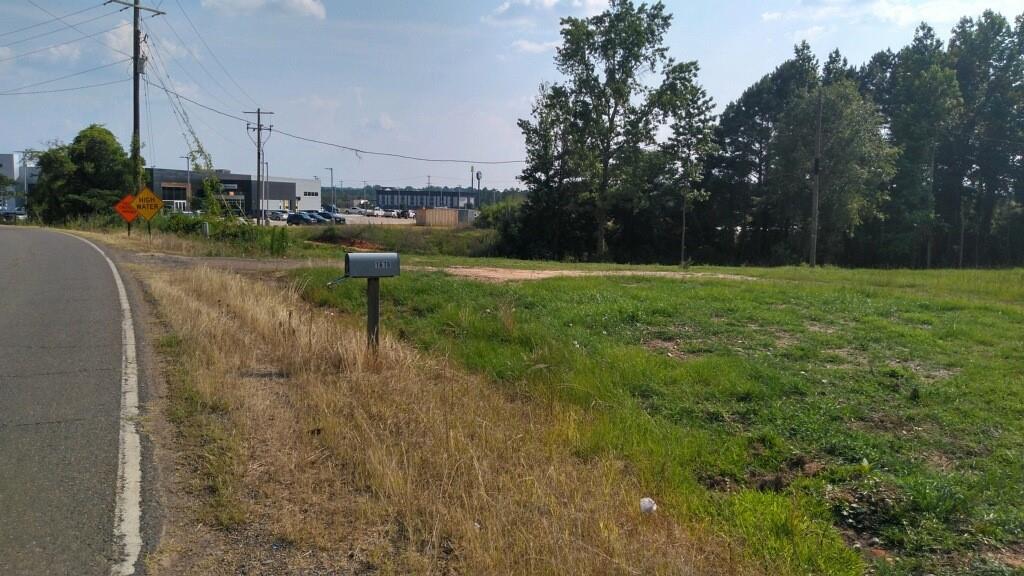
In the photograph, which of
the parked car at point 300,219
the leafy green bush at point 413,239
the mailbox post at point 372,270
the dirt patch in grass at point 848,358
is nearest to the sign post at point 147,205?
the leafy green bush at point 413,239

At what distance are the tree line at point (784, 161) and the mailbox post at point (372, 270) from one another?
1772 inches

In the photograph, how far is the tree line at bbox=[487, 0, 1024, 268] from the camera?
51125mm

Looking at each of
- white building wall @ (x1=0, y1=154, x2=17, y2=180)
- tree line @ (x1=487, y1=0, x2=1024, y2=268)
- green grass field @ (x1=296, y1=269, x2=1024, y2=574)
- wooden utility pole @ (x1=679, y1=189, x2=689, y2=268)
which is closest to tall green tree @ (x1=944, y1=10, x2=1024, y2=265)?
tree line @ (x1=487, y1=0, x2=1024, y2=268)

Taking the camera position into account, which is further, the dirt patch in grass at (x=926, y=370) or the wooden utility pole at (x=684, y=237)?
the wooden utility pole at (x=684, y=237)

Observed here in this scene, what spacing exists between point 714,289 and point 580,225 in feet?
153

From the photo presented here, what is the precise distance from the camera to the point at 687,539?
4621 millimetres

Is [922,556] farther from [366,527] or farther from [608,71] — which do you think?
[608,71]

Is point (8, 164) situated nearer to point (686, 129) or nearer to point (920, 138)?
point (686, 129)

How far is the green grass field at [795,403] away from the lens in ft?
15.8

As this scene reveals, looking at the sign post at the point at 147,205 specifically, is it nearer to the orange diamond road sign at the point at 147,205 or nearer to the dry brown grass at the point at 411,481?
the orange diamond road sign at the point at 147,205

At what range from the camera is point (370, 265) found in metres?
8.68

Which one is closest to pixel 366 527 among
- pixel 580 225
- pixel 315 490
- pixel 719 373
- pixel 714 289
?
pixel 315 490

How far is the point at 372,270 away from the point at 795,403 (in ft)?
14.9

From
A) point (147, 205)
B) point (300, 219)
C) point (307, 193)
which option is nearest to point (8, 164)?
point (307, 193)
